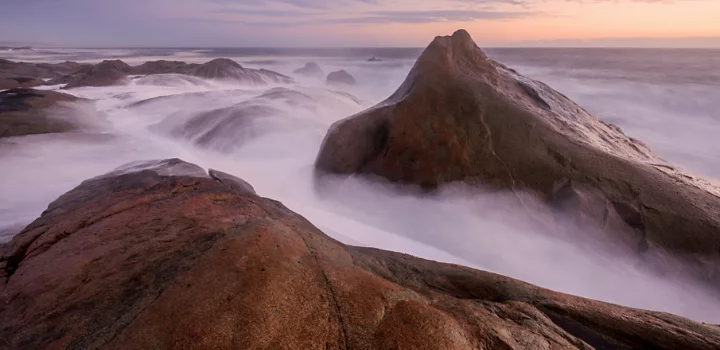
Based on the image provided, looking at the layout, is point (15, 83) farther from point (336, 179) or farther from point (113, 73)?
point (336, 179)

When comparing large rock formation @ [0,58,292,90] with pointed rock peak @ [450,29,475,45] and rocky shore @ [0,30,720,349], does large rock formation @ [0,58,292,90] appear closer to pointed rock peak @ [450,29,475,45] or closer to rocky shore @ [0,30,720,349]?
rocky shore @ [0,30,720,349]

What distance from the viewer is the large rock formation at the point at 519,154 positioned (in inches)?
210

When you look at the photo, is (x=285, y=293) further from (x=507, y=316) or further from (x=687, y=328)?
(x=687, y=328)

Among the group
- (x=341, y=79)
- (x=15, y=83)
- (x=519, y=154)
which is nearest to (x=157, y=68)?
(x=15, y=83)

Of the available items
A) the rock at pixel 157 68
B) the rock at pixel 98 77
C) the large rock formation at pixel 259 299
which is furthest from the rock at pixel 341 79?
the large rock formation at pixel 259 299

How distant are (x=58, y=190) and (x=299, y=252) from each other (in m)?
7.68

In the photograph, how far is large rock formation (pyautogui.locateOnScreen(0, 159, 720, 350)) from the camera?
2.50 metres

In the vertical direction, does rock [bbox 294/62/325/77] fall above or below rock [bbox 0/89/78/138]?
above

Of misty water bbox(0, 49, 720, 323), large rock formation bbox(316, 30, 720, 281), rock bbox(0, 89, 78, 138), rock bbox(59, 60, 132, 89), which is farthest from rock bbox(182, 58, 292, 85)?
large rock formation bbox(316, 30, 720, 281)

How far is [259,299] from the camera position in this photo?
262 centimetres

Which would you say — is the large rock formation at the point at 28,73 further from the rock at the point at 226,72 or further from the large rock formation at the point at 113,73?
the rock at the point at 226,72

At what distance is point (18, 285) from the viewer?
3.27 m

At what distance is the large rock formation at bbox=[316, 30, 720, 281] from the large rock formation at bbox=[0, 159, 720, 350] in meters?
2.48

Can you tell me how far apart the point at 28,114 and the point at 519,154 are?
46.4ft
